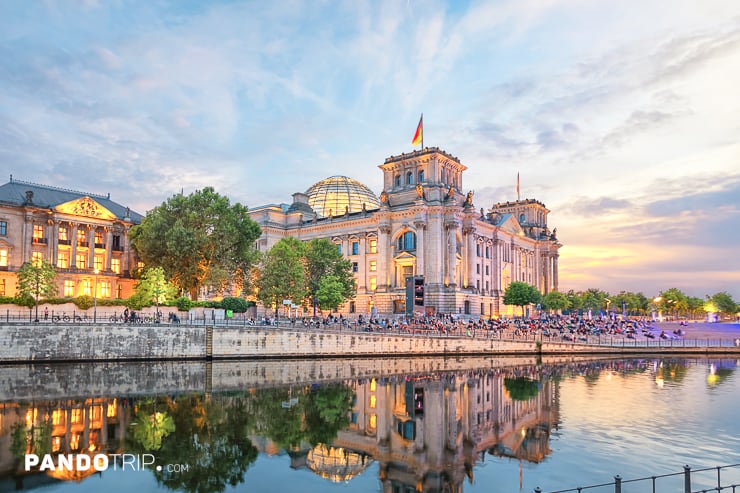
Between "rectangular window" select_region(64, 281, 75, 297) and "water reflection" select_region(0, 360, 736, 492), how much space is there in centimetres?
5346

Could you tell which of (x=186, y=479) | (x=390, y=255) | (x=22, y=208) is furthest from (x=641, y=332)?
(x=22, y=208)

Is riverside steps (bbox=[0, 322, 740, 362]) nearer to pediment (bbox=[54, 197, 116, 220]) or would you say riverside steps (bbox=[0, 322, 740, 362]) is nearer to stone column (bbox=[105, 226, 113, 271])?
pediment (bbox=[54, 197, 116, 220])

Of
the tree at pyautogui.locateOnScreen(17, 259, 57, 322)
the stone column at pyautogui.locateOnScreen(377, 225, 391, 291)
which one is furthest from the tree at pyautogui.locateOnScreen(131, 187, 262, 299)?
the stone column at pyautogui.locateOnScreen(377, 225, 391, 291)

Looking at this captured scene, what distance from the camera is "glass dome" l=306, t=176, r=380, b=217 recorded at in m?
122

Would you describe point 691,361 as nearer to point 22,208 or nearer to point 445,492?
point 445,492

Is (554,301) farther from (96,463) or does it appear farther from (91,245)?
(96,463)

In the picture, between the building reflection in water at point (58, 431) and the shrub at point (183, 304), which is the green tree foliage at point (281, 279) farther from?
the building reflection in water at point (58, 431)

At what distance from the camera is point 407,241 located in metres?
95.2

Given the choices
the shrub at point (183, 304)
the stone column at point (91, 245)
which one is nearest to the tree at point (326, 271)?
the shrub at point (183, 304)

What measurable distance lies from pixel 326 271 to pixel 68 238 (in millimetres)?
36818

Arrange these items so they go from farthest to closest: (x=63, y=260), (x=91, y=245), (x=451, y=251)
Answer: (x=451, y=251)
(x=91, y=245)
(x=63, y=260)

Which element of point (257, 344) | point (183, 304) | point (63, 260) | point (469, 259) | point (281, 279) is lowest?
point (257, 344)

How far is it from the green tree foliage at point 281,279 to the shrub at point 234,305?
111 inches

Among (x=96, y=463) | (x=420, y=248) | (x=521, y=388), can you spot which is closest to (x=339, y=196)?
(x=420, y=248)
